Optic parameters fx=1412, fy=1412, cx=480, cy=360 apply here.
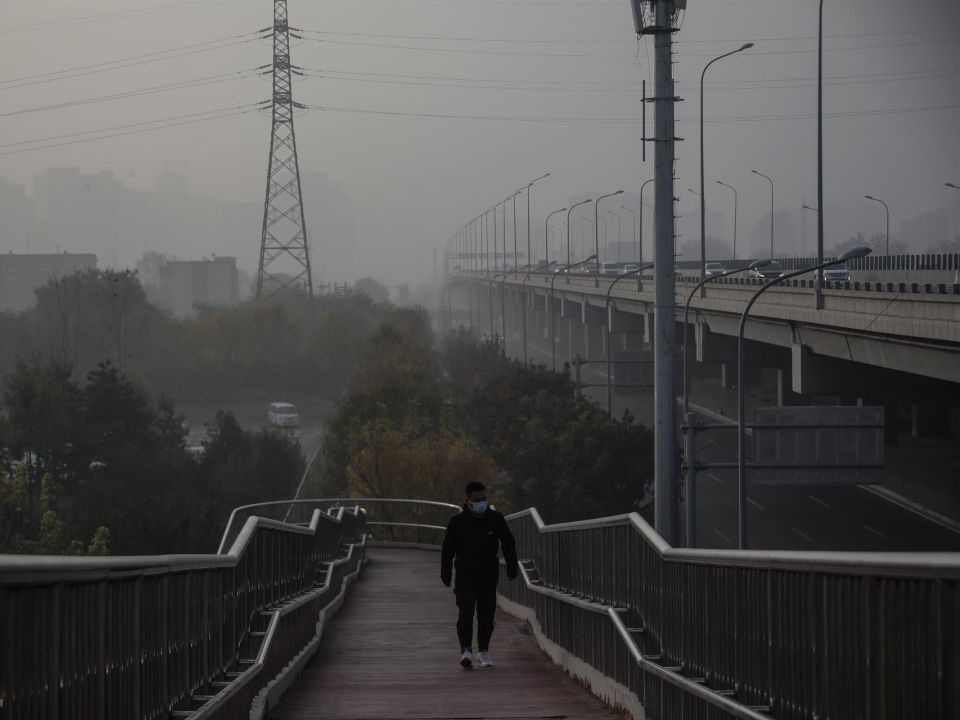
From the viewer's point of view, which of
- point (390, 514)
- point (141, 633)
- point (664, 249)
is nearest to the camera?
point (141, 633)

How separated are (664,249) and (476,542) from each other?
20.0 ft

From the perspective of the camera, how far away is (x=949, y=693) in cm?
465

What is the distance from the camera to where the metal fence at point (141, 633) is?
4.64 m

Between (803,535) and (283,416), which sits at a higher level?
(283,416)

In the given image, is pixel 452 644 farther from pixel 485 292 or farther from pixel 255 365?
pixel 485 292

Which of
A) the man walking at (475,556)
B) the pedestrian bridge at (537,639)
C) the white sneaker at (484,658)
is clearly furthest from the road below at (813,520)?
the man walking at (475,556)

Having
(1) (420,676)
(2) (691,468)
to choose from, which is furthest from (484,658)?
(2) (691,468)

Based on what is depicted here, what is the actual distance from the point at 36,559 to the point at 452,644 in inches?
417

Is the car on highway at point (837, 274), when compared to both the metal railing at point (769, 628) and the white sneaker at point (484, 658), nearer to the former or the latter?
the white sneaker at point (484, 658)

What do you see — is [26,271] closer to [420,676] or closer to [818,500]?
[818,500]

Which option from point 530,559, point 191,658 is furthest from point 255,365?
point 191,658

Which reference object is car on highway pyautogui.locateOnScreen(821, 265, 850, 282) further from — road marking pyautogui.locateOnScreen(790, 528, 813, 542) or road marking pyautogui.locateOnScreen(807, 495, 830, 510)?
road marking pyautogui.locateOnScreen(790, 528, 813, 542)

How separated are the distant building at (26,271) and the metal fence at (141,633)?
169 meters

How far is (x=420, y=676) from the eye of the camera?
39.5 ft
